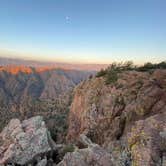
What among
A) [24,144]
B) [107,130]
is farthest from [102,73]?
[24,144]

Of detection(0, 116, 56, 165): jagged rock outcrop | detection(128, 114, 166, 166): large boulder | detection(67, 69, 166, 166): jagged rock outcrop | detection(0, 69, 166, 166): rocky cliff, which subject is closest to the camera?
detection(128, 114, 166, 166): large boulder

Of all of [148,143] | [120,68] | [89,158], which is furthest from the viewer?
[120,68]

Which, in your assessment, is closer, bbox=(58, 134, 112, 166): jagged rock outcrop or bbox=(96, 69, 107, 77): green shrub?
bbox=(58, 134, 112, 166): jagged rock outcrop

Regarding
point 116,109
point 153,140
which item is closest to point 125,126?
point 116,109

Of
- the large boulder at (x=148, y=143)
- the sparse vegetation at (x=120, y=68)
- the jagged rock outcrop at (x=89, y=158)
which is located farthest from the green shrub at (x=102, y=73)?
the large boulder at (x=148, y=143)

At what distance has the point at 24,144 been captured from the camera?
18781 millimetres

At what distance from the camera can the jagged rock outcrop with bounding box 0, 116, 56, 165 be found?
1772cm

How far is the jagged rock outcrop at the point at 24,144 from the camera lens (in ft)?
58.1

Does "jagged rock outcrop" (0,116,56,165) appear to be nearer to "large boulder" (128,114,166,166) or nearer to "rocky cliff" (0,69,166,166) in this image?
"rocky cliff" (0,69,166,166)

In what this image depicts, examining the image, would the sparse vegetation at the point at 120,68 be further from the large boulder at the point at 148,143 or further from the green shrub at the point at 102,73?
the large boulder at the point at 148,143

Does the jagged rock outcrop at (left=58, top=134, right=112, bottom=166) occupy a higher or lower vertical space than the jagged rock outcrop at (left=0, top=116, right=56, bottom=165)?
higher

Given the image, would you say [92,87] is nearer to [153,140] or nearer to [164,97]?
[164,97]

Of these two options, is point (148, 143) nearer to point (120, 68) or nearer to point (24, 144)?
point (24, 144)

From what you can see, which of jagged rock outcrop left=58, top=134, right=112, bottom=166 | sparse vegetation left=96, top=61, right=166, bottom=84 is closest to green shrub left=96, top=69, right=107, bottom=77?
sparse vegetation left=96, top=61, right=166, bottom=84
